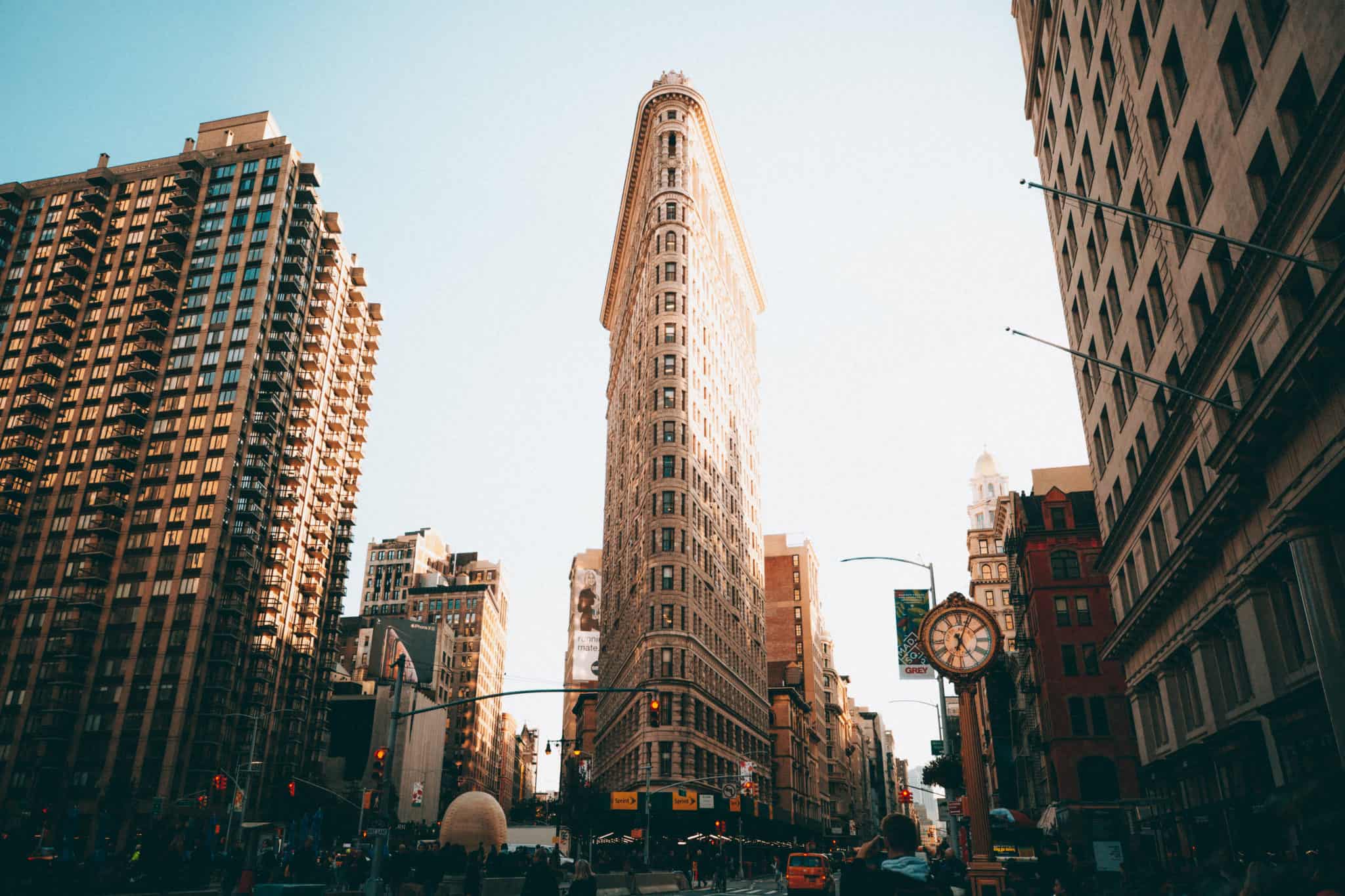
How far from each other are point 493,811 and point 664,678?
27642mm

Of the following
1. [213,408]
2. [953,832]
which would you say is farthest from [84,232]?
[953,832]

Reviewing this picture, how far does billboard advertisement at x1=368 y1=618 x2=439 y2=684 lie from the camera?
137500 mm

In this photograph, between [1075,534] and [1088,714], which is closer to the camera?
[1088,714]

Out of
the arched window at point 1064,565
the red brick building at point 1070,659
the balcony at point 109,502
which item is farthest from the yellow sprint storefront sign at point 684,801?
the balcony at point 109,502

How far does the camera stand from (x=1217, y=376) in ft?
84.9

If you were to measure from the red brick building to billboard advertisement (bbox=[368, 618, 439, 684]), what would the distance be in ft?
309

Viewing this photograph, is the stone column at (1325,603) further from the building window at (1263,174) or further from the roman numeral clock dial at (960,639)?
the building window at (1263,174)

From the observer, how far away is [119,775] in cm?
8556

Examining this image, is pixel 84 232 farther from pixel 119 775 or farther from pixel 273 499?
pixel 119 775

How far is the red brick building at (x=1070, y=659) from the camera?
56062 mm

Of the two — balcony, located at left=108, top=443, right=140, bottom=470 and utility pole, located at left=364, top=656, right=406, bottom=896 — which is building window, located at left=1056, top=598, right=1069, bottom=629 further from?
balcony, located at left=108, top=443, right=140, bottom=470

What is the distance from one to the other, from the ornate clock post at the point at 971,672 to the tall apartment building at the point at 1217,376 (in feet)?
16.3

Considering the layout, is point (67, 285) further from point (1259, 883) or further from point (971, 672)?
point (1259, 883)

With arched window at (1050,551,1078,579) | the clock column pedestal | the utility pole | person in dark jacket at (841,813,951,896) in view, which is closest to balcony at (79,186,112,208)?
the utility pole
